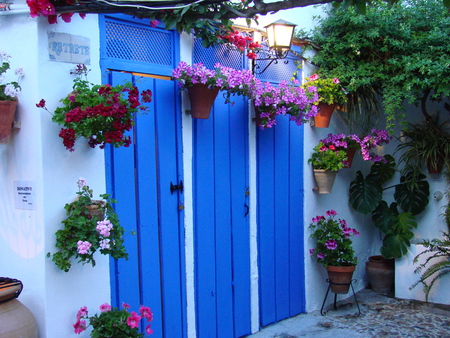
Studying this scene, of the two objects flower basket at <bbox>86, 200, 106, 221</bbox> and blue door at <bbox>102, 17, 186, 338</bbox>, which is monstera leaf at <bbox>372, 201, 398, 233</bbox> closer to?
blue door at <bbox>102, 17, 186, 338</bbox>

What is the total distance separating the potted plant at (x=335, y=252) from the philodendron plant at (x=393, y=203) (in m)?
0.66

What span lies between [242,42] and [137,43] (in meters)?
1.11

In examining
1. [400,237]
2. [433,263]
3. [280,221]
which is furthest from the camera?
[400,237]

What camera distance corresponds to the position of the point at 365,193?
6297mm

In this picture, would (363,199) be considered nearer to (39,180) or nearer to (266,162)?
(266,162)

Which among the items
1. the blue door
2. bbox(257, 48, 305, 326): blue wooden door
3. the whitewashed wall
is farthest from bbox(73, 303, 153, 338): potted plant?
bbox(257, 48, 305, 326): blue wooden door

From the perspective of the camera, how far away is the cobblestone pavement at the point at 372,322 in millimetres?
5188

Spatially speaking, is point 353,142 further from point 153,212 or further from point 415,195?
point 153,212

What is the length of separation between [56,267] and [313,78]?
352 cm

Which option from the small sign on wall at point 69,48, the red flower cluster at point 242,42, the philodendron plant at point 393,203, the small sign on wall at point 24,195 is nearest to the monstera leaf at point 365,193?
the philodendron plant at point 393,203

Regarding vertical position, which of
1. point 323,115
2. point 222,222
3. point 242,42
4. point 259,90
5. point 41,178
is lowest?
point 222,222

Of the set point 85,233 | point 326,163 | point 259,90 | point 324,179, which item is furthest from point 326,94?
point 85,233

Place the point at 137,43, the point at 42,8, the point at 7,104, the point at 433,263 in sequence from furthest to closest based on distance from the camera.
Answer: the point at 433,263
the point at 137,43
the point at 7,104
the point at 42,8

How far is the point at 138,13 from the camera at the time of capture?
11.0ft
